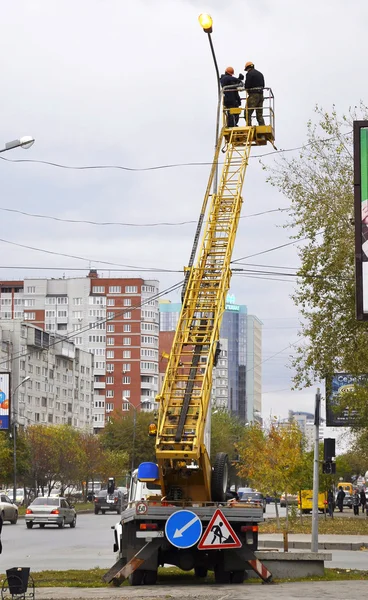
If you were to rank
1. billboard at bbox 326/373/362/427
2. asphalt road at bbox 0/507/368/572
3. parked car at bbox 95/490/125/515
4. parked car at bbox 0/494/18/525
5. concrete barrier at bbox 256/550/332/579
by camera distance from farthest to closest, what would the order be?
parked car at bbox 95/490/125/515 → parked car at bbox 0/494/18/525 → billboard at bbox 326/373/362/427 → asphalt road at bbox 0/507/368/572 → concrete barrier at bbox 256/550/332/579

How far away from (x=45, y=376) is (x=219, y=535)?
430ft

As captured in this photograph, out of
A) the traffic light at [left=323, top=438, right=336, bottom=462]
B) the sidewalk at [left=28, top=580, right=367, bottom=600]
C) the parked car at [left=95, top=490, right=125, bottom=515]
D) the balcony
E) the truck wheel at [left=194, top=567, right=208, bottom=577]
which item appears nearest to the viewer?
the sidewalk at [left=28, top=580, right=367, bottom=600]

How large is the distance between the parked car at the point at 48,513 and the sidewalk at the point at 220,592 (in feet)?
99.7

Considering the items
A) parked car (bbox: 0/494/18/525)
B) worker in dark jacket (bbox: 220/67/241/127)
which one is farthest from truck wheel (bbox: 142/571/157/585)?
parked car (bbox: 0/494/18/525)

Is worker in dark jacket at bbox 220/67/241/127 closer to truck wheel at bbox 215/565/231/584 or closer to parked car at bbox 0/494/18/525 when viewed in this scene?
truck wheel at bbox 215/565/231/584

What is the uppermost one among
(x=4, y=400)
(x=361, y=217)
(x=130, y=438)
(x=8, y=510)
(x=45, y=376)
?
(x=45, y=376)

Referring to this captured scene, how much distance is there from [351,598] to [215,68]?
14561mm

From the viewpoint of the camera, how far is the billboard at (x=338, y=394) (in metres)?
33.7

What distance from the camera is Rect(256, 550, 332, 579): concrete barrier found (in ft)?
66.4

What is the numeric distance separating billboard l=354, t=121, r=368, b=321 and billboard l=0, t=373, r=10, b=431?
2167 inches

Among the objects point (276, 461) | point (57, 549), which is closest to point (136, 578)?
point (57, 549)

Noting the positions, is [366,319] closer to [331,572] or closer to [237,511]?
[237,511]

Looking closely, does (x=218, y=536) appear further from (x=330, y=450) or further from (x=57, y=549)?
(x=57, y=549)

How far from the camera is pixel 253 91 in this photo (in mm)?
23719
